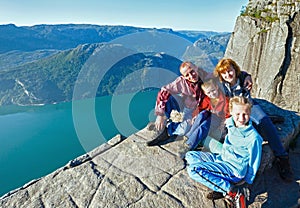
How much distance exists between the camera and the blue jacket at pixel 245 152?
6.82 ft

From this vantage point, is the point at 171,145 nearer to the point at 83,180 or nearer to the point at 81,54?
the point at 83,180

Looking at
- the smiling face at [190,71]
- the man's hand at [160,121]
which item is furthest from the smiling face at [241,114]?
the man's hand at [160,121]

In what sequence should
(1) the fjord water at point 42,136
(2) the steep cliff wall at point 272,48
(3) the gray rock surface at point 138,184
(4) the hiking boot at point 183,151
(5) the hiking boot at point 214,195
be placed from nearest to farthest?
1. (5) the hiking boot at point 214,195
2. (3) the gray rock surface at point 138,184
3. (4) the hiking boot at point 183,151
4. (2) the steep cliff wall at point 272,48
5. (1) the fjord water at point 42,136

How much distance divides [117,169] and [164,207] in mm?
827

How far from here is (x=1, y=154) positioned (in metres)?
30.8

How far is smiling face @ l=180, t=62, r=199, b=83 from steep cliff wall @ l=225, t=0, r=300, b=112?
5.30m

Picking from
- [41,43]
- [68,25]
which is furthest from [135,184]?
[68,25]

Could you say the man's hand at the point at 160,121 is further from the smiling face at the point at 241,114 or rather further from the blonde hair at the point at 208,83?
the smiling face at the point at 241,114

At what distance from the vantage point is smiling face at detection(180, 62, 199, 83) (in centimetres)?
276

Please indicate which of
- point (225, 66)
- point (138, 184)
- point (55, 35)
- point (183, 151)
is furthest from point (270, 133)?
point (55, 35)

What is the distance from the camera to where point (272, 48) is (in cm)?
819

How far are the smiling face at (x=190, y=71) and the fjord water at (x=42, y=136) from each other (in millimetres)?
19955

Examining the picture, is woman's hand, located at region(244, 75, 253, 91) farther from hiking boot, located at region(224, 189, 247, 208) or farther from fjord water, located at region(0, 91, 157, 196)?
fjord water, located at region(0, 91, 157, 196)

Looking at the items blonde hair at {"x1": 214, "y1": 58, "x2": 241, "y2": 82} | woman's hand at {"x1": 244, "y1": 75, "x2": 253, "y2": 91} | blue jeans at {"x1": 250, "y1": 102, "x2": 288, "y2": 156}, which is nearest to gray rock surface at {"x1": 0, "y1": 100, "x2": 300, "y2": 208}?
blue jeans at {"x1": 250, "y1": 102, "x2": 288, "y2": 156}
